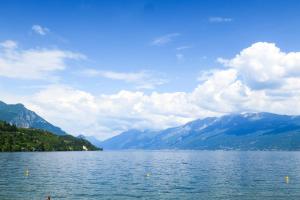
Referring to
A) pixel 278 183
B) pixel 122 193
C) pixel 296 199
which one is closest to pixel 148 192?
pixel 122 193

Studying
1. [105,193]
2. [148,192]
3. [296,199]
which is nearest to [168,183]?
[148,192]

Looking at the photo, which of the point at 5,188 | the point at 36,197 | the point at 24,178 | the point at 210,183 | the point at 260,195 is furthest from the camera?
the point at 24,178

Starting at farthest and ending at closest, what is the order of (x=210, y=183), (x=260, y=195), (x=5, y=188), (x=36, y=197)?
(x=210, y=183) → (x=5, y=188) → (x=260, y=195) → (x=36, y=197)

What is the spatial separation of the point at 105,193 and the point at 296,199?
4855cm

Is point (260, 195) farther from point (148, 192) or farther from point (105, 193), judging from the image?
point (105, 193)

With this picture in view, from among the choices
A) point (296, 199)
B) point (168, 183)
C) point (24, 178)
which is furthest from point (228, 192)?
point (24, 178)

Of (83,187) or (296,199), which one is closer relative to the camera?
(296,199)

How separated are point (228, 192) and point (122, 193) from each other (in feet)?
95.3

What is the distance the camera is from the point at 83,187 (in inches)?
4419

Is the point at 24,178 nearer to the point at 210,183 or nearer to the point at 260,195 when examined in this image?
the point at 210,183

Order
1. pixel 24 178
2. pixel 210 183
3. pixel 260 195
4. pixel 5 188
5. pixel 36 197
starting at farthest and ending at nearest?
pixel 24 178
pixel 210 183
pixel 5 188
pixel 260 195
pixel 36 197

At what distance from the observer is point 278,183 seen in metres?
127

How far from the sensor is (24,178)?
438 ft

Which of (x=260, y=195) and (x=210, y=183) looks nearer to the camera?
(x=260, y=195)
